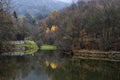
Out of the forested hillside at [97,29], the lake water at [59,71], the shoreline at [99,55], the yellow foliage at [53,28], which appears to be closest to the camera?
the lake water at [59,71]

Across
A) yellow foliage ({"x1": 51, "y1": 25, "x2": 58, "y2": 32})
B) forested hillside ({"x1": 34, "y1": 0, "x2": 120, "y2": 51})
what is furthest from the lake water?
yellow foliage ({"x1": 51, "y1": 25, "x2": 58, "y2": 32})

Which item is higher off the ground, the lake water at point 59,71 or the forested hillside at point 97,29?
the forested hillside at point 97,29

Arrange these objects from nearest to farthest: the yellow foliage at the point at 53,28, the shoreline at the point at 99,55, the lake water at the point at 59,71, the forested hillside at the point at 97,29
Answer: the lake water at the point at 59,71 < the shoreline at the point at 99,55 < the forested hillside at the point at 97,29 < the yellow foliage at the point at 53,28

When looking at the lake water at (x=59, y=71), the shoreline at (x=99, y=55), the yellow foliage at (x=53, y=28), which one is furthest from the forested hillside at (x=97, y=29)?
the yellow foliage at (x=53, y=28)

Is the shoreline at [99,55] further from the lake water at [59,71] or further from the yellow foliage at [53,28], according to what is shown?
the yellow foliage at [53,28]

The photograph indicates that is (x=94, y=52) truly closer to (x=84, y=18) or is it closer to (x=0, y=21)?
(x=84, y=18)

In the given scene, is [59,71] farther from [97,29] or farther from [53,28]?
[53,28]

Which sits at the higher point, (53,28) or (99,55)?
(53,28)

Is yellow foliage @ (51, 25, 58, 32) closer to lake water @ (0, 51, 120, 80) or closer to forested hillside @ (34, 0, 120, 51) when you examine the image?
forested hillside @ (34, 0, 120, 51)

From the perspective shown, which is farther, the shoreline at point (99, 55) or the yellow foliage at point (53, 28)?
the yellow foliage at point (53, 28)

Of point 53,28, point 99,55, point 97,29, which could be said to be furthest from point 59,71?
point 53,28

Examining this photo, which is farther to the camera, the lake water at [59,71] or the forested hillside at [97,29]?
the forested hillside at [97,29]

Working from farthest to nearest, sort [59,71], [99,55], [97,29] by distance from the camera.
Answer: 1. [97,29]
2. [99,55]
3. [59,71]

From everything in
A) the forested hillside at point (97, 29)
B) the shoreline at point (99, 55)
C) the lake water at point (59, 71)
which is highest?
the forested hillside at point (97, 29)
